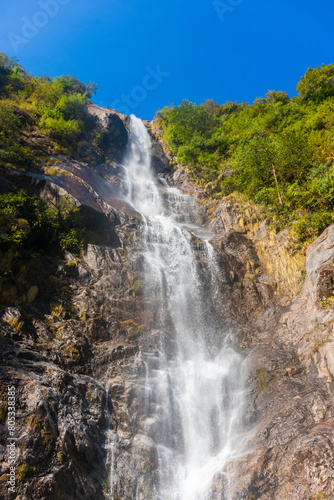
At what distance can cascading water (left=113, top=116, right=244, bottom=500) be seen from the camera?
24.8 ft

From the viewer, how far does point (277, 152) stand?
15148mm

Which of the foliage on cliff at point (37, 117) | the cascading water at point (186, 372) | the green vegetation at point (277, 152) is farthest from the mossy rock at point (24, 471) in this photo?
the foliage on cliff at point (37, 117)

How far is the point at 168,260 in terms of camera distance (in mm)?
14641

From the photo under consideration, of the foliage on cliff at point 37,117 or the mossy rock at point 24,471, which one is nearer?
the mossy rock at point 24,471

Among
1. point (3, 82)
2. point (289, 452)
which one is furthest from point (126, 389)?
point (3, 82)

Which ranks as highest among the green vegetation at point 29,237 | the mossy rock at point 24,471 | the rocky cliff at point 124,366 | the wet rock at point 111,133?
the wet rock at point 111,133

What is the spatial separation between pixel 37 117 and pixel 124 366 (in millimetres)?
22503

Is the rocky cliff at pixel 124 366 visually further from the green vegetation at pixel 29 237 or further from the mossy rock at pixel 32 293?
the green vegetation at pixel 29 237

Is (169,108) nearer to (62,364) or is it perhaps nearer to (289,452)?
(62,364)

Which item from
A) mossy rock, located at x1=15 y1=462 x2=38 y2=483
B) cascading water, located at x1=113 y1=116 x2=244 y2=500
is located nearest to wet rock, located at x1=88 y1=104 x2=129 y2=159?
cascading water, located at x1=113 y1=116 x2=244 y2=500

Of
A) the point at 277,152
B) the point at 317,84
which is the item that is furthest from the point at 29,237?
the point at 317,84

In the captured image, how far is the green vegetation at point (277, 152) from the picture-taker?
40.3 feet

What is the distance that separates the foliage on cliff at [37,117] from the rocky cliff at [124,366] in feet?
11.0

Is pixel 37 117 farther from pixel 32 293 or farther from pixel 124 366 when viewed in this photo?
pixel 124 366
